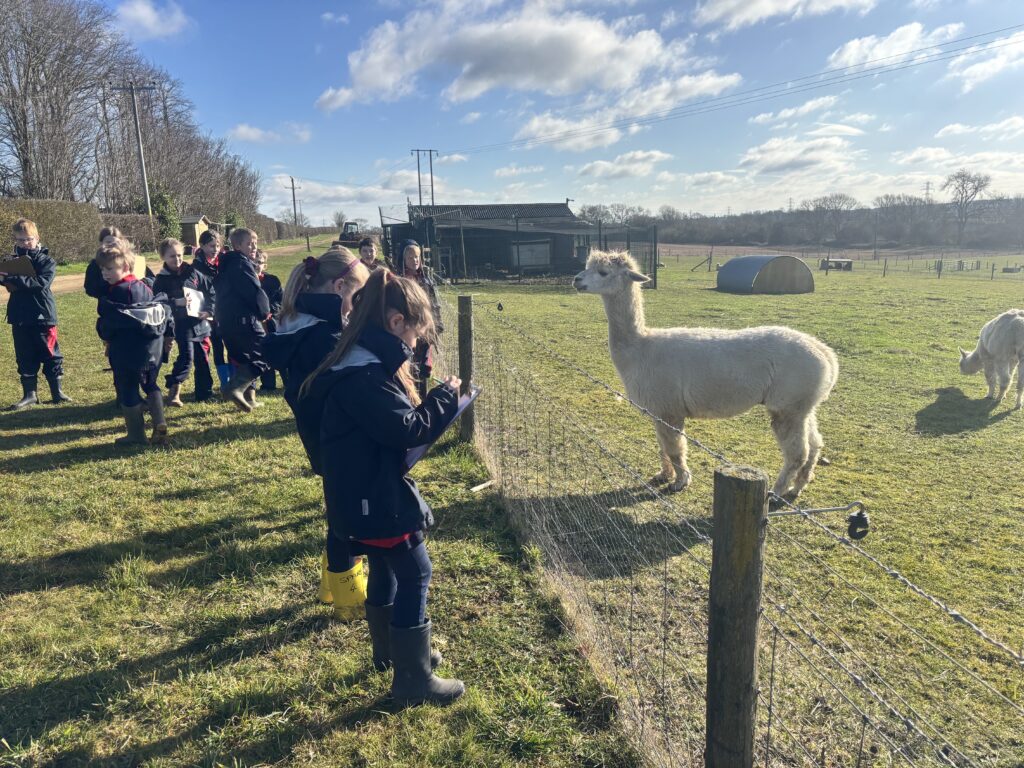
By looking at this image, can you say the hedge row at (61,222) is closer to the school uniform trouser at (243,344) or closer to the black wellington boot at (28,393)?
the black wellington boot at (28,393)

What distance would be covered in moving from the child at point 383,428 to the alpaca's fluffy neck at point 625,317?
125 inches

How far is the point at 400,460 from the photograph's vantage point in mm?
2408

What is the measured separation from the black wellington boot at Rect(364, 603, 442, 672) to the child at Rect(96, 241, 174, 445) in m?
3.91

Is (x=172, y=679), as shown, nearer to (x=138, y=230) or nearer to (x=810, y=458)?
(x=810, y=458)

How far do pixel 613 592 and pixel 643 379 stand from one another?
2.09m

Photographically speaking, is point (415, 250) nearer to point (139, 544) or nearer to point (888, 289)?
point (139, 544)

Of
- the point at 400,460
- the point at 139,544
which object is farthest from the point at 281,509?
the point at 400,460

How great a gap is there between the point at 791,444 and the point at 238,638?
14.3 feet

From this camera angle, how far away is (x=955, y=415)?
747cm

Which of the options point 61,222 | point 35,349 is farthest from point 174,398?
point 61,222

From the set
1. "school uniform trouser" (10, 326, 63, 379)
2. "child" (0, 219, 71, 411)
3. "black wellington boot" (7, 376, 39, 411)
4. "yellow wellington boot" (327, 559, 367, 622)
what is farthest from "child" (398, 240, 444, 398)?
"black wellington boot" (7, 376, 39, 411)

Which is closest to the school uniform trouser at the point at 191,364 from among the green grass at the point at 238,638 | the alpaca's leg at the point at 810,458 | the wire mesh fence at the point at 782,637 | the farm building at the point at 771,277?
the green grass at the point at 238,638

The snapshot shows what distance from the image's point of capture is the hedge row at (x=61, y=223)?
2122 cm

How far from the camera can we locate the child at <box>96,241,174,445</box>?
16.8 ft
